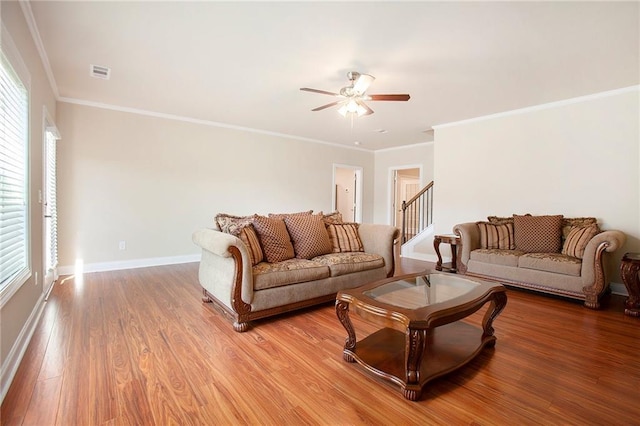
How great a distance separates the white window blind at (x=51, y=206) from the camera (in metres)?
3.78

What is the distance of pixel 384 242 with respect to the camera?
351cm

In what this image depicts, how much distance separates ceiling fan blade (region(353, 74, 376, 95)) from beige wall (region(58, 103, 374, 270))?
3.20 m

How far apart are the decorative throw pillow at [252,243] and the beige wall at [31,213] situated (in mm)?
1591

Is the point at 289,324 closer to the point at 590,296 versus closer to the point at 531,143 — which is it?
the point at 590,296

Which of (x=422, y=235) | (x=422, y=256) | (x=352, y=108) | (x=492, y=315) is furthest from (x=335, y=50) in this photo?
(x=422, y=256)

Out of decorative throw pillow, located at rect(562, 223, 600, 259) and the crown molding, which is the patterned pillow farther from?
the crown molding

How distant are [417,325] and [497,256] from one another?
Answer: 283 centimetres

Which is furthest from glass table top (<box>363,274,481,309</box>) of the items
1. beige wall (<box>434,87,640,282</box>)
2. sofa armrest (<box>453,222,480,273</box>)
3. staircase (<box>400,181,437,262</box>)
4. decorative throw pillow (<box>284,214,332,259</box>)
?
staircase (<box>400,181,437,262</box>)

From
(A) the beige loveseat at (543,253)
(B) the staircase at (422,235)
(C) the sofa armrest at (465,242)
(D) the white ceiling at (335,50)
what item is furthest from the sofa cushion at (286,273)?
(B) the staircase at (422,235)

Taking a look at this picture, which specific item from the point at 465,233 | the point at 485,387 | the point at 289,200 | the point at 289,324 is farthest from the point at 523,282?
the point at 289,200

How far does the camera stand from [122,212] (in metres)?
4.61

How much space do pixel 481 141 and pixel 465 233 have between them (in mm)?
1706

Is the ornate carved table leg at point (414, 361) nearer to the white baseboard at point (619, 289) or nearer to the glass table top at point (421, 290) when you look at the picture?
the glass table top at point (421, 290)

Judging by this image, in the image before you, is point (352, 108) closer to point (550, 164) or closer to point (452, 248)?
point (452, 248)
